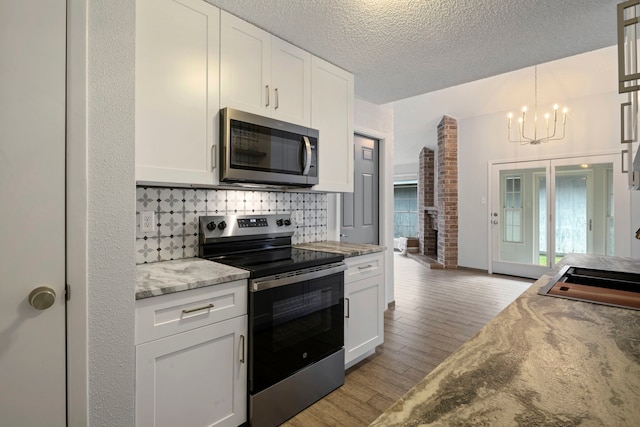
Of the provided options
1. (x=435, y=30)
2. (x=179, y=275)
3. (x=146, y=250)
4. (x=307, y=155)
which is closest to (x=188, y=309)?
(x=179, y=275)

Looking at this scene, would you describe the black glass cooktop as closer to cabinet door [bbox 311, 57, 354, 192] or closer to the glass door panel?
cabinet door [bbox 311, 57, 354, 192]

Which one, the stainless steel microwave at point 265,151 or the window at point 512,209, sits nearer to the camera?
the stainless steel microwave at point 265,151

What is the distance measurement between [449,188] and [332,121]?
13.7ft

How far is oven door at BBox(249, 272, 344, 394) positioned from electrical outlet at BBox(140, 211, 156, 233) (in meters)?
0.75

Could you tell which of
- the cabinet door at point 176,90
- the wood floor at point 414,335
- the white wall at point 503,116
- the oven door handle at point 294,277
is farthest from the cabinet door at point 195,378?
the white wall at point 503,116

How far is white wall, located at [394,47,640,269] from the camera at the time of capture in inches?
167

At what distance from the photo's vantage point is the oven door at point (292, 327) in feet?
5.39

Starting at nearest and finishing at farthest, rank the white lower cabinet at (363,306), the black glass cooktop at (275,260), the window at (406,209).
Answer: the black glass cooktop at (275,260), the white lower cabinet at (363,306), the window at (406,209)

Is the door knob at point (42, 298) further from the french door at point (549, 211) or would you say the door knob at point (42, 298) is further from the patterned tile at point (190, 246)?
the french door at point (549, 211)

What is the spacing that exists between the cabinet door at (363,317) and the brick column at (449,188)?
13.0ft

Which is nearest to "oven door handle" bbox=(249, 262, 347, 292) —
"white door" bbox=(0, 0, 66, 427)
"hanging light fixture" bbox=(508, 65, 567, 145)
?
"white door" bbox=(0, 0, 66, 427)

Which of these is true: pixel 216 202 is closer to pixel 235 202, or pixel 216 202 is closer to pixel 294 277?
pixel 235 202

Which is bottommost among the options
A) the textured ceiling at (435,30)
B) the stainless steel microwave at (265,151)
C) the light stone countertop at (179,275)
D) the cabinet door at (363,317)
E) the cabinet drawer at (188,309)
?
the cabinet door at (363,317)

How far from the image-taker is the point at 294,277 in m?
1.79
